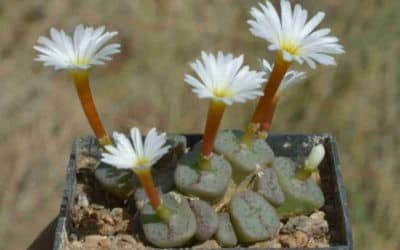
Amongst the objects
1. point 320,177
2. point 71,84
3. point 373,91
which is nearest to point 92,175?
point 320,177

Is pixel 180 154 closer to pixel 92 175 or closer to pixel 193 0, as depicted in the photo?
pixel 92 175

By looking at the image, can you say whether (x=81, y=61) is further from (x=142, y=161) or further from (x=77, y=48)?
(x=142, y=161)

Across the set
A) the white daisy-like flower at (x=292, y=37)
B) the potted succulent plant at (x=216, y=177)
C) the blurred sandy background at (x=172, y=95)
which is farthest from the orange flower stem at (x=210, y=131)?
the blurred sandy background at (x=172, y=95)

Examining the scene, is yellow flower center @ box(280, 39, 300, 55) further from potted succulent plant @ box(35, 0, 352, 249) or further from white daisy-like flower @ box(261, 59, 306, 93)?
white daisy-like flower @ box(261, 59, 306, 93)

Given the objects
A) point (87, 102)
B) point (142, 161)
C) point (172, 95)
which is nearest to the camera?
point (142, 161)

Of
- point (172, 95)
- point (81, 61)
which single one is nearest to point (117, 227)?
point (81, 61)

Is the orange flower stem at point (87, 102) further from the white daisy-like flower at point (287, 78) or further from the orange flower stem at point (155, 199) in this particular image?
the white daisy-like flower at point (287, 78)
